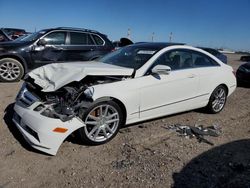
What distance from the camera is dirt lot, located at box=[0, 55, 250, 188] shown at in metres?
3.28

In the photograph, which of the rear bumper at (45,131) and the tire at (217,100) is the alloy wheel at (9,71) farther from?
the tire at (217,100)

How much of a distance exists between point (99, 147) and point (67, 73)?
120cm

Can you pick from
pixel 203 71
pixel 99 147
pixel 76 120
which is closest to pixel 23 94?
pixel 76 120

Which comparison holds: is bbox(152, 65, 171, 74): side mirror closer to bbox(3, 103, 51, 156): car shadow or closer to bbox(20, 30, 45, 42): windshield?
bbox(3, 103, 51, 156): car shadow

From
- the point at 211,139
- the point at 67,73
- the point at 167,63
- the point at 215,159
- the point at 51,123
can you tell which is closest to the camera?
the point at 51,123

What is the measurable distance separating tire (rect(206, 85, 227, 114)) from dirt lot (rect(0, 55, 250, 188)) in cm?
93

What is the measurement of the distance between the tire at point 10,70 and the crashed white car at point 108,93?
383cm

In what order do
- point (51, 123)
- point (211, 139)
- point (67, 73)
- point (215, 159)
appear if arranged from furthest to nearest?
1. point (211, 139)
2. point (67, 73)
3. point (215, 159)
4. point (51, 123)

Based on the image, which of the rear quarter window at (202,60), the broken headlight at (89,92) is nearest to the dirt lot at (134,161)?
the broken headlight at (89,92)

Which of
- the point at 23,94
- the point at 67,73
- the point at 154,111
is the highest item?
the point at 67,73

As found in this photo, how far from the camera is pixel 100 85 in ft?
13.5

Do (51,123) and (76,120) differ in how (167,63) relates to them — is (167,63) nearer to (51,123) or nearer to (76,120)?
(76,120)

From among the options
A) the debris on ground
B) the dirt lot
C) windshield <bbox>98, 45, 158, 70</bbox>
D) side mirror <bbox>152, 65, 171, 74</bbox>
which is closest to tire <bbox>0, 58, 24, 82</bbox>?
the dirt lot

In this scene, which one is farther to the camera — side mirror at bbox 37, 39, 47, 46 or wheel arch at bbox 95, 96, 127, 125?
side mirror at bbox 37, 39, 47, 46
